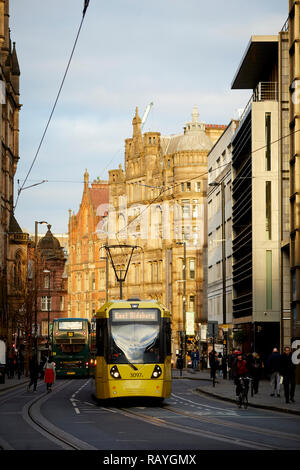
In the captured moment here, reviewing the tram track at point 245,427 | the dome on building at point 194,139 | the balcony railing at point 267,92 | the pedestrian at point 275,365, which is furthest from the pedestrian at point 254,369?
the dome on building at point 194,139

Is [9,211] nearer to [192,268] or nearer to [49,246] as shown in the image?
[192,268]

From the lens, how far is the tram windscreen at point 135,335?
2977 centimetres

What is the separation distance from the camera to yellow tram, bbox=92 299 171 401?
2948 cm

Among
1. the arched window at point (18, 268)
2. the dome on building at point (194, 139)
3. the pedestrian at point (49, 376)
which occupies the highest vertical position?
the dome on building at point (194, 139)

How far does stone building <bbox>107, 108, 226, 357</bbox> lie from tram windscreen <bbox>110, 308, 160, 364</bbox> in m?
62.2

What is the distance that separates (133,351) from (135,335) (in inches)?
20.9

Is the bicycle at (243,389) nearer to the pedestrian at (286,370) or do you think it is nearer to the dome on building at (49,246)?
the pedestrian at (286,370)

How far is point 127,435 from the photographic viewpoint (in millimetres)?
19250

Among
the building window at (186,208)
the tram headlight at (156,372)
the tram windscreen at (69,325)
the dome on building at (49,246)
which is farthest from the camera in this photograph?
the dome on building at (49,246)

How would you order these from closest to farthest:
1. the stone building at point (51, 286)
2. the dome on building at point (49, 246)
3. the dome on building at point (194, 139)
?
the dome on building at point (194, 139) → the stone building at point (51, 286) → the dome on building at point (49, 246)

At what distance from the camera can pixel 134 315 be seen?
30328 millimetres

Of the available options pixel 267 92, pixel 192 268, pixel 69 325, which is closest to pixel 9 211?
pixel 69 325

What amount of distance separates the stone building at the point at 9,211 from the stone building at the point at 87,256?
116ft

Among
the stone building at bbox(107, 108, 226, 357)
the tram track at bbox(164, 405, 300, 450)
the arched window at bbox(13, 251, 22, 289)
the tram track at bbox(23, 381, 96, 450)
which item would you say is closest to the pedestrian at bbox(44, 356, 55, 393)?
the tram track at bbox(23, 381, 96, 450)
